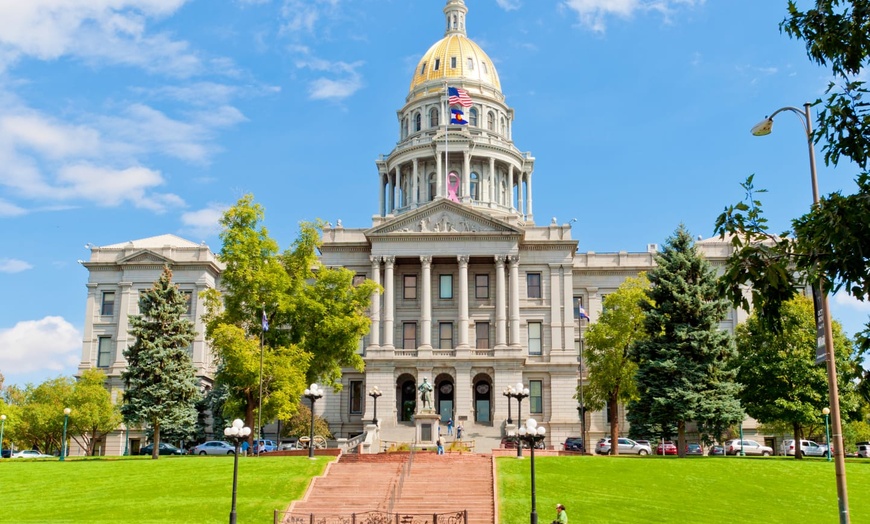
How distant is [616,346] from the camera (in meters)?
54.5

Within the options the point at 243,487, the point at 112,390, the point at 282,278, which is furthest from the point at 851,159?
the point at 112,390

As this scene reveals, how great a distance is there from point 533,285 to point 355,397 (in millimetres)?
15986

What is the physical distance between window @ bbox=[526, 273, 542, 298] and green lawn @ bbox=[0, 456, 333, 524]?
30.3m

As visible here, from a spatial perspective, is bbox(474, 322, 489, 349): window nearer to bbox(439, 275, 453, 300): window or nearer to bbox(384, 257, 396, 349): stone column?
bbox(439, 275, 453, 300): window

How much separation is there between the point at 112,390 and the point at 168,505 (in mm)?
41127

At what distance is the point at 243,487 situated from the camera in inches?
1342

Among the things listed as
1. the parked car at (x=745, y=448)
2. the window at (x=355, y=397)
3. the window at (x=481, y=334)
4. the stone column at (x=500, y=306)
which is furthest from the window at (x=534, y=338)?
the parked car at (x=745, y=448)

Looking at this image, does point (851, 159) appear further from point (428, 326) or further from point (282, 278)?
point (428, 326)

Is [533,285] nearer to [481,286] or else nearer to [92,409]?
[481,286]

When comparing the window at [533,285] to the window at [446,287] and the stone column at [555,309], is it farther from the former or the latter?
the window at [446,287]

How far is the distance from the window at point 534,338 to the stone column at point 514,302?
2.76m

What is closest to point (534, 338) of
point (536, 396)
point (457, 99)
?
point (536, 396)

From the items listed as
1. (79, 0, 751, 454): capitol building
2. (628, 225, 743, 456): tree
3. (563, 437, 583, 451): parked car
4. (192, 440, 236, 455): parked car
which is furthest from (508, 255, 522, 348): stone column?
(192, 440, 236, 455): parked car

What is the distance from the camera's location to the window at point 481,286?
6692cm
